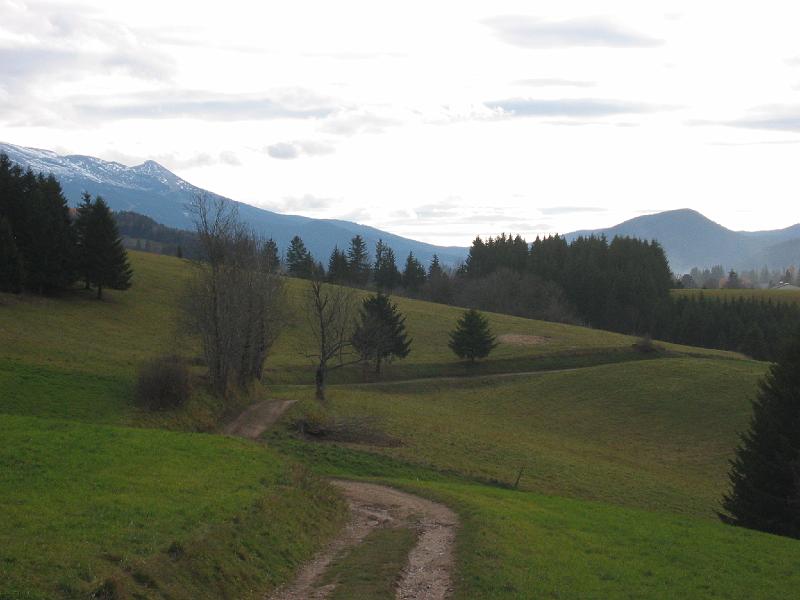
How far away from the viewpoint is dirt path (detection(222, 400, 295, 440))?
35.3 metres

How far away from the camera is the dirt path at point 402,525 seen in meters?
14.8

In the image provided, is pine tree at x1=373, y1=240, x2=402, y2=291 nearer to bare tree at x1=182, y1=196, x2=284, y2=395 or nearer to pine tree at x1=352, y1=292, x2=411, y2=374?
pine tree at x1=352, y1=292, x2=411, y2=374

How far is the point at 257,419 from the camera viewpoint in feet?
126

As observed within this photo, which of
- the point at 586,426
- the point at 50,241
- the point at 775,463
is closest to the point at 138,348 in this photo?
the point at 50,241

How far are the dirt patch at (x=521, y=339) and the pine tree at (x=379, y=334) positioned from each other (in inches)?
560

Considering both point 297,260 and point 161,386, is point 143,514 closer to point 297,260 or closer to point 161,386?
point 161,386

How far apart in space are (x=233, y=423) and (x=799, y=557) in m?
24.6

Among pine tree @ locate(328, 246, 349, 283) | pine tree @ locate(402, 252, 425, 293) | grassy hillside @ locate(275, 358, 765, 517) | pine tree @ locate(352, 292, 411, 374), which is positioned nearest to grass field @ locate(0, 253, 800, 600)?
grassy hillside @ locate(275, 358, 765, 517)

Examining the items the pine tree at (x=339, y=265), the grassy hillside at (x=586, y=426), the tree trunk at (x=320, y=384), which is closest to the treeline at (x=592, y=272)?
the pine tree at (x=339, y=265)

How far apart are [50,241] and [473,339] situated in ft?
123

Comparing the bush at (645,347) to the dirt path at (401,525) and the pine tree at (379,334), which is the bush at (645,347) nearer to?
the pine tree at (379,334)

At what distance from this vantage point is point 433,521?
21.6 m

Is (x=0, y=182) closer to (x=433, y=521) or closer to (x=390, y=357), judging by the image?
(x=390, y=357)

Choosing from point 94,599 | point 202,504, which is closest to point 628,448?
point 202,504
